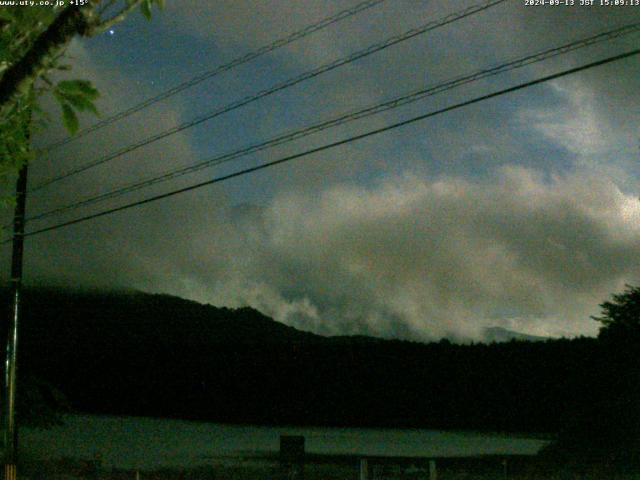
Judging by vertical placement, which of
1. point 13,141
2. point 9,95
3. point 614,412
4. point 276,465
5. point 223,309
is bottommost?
point 276,465

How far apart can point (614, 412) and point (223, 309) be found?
122 m

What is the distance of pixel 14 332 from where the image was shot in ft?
64.3

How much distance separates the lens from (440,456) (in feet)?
94.3

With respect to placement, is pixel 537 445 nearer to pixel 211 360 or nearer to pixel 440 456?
pixel 440 456

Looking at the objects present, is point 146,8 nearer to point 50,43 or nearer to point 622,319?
point 50,43

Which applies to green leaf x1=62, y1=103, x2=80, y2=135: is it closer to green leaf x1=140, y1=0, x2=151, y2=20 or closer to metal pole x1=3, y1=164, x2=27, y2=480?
green leaf x1=140, y1=0, x2=151, y2=20

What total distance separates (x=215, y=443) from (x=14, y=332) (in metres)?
19.4

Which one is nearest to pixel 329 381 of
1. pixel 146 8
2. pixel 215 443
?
pixel 215 443

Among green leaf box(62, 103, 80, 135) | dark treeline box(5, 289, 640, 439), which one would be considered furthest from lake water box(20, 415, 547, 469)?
green leaf box(62, 103, 80, 135)

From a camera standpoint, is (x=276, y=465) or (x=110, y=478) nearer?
(x=110, y=478)

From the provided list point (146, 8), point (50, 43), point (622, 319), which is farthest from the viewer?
point (622, 319)

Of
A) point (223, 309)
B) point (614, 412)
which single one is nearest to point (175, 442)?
point (614, 412)

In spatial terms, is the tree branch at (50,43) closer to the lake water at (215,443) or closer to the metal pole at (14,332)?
the metal pole at (14,332)

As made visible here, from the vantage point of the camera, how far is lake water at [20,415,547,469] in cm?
3044
